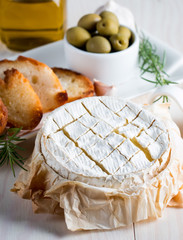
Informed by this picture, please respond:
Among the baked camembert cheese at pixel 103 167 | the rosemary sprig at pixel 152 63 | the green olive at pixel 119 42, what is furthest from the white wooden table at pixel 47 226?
the rosemary sprig at pixel 152 63

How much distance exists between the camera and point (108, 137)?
1624mm

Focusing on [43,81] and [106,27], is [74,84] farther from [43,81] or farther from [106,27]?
[106,27]

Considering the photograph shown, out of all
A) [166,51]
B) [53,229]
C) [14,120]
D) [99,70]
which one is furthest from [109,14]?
[53,229]

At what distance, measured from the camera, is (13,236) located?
4.82 feet

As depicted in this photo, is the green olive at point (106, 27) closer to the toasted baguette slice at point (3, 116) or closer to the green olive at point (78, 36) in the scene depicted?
the green olive at point (78, 36)

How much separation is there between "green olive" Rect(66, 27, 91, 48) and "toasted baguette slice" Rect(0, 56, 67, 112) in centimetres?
26

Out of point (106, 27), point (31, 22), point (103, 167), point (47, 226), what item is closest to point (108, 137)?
point (103, 167)

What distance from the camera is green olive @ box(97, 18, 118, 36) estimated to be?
218cm

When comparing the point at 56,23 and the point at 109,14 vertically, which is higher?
the point at 109,14

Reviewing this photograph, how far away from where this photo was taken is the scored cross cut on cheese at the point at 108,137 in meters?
1.49

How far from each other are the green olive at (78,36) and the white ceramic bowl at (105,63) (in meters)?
0.03

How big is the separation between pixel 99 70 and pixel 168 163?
853mm

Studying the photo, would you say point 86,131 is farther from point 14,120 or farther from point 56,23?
point 56,23

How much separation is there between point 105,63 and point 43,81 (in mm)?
368
